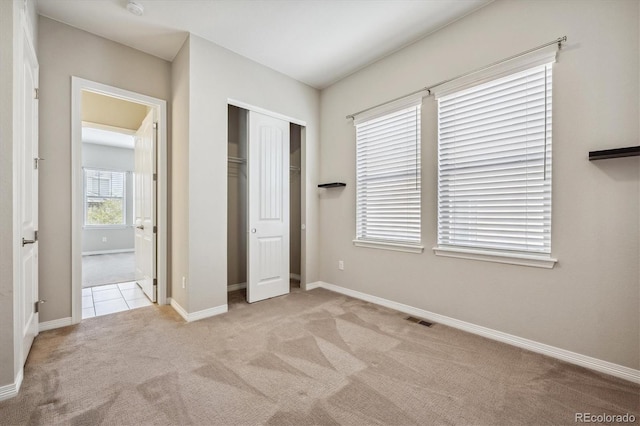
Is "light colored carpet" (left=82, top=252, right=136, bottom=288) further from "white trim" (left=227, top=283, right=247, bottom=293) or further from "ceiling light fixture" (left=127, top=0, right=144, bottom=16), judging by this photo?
"ceiling light fixture" (left=127, top=0, right=144, bottom=16)

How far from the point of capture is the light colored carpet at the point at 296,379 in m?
1.56

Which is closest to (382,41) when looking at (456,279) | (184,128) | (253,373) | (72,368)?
(184,128)

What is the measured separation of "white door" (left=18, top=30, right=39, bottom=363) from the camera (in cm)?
198

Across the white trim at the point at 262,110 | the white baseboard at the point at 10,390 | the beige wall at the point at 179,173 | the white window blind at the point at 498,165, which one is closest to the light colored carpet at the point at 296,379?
the white baseboard at the point at 10,390

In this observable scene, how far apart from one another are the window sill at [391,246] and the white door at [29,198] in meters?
3.09

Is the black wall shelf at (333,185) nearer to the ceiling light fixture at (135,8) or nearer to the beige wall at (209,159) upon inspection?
the beige wall at (209,159)

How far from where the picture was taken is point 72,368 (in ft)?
6.59

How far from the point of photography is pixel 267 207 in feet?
12.1

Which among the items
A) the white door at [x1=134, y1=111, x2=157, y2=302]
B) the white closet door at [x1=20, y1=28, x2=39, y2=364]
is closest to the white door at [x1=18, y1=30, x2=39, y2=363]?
the white closet door at [x1=20, y1=28, x2=39, y2=364]

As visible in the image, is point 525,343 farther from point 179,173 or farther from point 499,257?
point 179,173

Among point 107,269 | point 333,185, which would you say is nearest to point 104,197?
point 107,269

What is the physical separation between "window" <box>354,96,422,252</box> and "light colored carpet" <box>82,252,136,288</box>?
4.07 m

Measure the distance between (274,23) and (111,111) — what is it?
9.29ft

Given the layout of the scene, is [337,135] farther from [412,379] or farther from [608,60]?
[412,379]
